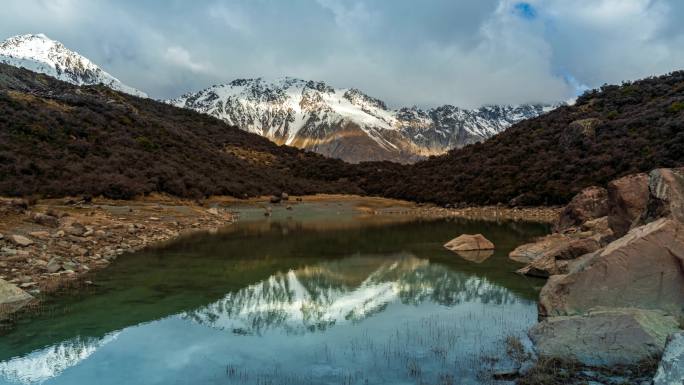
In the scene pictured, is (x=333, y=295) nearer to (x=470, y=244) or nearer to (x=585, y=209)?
(x=470, y=244)

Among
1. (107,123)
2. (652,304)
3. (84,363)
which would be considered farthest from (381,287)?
(107,123)

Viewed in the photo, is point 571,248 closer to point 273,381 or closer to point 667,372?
point 667,372

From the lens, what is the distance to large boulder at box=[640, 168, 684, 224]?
1206 centimetres

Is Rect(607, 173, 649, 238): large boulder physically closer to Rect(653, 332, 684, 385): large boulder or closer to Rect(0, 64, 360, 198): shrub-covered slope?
Rect(653, 332, 684, 385): large boulder

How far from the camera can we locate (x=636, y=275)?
10.4 m

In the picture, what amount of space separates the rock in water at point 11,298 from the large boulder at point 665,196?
17.0 metres

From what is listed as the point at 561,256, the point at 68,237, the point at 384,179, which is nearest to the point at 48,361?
the point at 68,237

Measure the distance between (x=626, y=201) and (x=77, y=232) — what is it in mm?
23050

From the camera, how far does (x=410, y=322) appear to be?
40.5 feet

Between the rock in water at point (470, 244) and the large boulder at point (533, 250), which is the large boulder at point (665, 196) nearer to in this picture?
the large boulder at point (533, 250)

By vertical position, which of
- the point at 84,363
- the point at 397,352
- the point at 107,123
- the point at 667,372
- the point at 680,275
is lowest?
the point at 84,363

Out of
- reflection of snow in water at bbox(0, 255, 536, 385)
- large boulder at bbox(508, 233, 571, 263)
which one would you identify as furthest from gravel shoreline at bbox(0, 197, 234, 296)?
large boulder at bbox(508, 233, 571, 263)

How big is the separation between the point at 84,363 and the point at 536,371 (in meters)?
8.51

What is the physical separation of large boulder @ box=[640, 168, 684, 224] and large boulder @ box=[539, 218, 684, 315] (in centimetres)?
135
